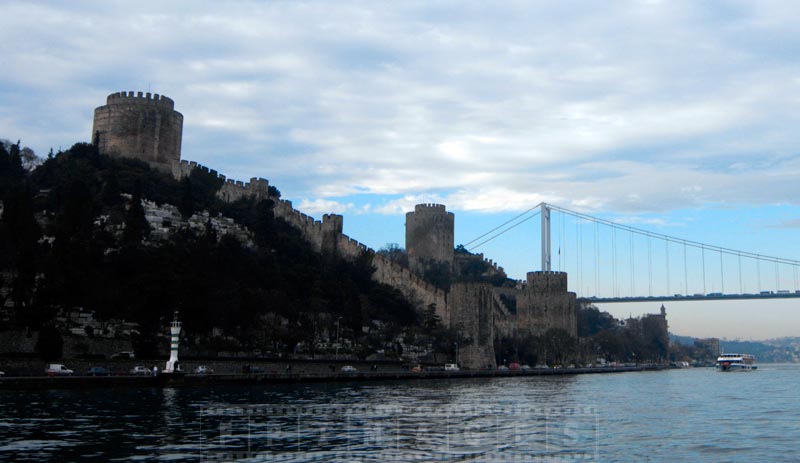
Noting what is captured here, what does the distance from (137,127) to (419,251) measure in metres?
32.4

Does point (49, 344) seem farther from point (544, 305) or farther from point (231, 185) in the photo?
point (544, 305)

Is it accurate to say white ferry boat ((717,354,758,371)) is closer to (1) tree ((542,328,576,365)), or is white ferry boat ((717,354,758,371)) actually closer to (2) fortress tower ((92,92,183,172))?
(1) tree ((542,328,576,365))

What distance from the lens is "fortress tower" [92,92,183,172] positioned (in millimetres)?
55844

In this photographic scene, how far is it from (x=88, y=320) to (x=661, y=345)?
275ft

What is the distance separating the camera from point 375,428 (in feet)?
62.1

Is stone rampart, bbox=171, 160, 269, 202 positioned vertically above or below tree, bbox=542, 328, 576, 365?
above

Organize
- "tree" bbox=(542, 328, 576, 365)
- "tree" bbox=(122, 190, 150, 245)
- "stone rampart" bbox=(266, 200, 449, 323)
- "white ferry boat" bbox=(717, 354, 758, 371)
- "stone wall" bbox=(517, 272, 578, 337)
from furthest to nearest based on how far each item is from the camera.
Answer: "white ferry boat" bbox=(717, 354, 758, 371), "stone wall" bbox=(517, 272, 578, 337), "tree" bbox=(542, 328, 576, 365), "stone rampart" bbox=(266, 200, 449, 323), "tree" bbox=(122, 190, 150, 245)

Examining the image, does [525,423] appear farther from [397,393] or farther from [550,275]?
[550,275]

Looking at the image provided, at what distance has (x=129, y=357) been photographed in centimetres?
3572

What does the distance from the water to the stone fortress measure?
90.9ft

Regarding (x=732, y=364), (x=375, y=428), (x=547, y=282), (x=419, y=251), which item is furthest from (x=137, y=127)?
(x=732, y=364)

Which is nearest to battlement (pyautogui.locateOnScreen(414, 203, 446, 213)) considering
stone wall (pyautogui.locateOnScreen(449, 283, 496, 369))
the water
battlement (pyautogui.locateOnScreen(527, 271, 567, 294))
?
battlement (pyautogui.locateOnScreen(527, 271, 567, 294))

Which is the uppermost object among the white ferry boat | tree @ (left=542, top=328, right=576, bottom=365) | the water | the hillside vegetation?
A: the hillside vegetation

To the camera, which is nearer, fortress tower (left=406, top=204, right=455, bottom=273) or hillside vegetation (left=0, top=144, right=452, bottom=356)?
hillside vegetation (left=0, top=144, right=452, bottom=356)
